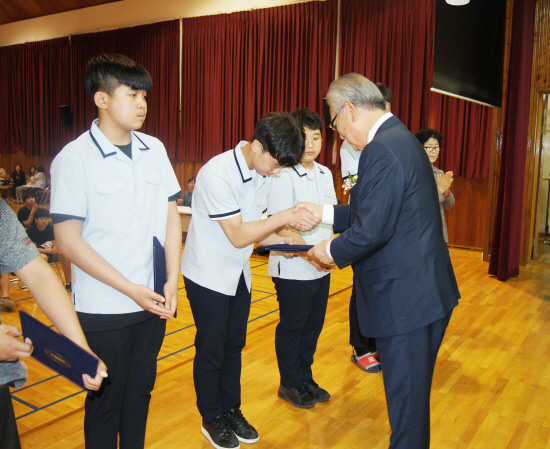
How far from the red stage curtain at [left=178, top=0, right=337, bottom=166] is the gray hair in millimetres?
7127

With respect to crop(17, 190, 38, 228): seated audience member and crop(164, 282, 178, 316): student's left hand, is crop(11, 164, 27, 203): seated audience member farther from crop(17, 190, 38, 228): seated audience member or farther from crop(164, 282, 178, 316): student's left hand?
crop(164, 282, 178, 316): student's left hand

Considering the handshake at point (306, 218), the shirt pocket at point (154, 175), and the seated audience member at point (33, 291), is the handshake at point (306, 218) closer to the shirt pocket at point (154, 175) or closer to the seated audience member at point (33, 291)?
the shirt pocket at point (154, 175)

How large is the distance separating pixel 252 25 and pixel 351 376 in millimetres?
8197

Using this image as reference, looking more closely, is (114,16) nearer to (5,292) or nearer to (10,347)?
(5,292)

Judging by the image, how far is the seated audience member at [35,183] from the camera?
12.0m

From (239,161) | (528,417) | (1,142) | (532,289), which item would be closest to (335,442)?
(528,417)

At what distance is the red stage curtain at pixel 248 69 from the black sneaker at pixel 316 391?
6.52 meters

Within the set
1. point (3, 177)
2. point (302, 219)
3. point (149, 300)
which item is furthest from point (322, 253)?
point (3, 177)

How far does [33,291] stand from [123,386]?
0.60 meters

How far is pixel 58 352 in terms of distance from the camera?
1071 mm

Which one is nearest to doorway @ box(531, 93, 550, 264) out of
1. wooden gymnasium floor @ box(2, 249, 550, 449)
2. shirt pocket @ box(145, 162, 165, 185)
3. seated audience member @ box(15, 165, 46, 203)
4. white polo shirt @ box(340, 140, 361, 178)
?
wooden gymnasium floor @ box(2, 249, 550, 449)

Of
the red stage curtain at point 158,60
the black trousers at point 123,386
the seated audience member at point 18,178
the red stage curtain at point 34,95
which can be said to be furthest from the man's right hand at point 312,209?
the seated audience member at point 18,178

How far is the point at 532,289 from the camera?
219 inches

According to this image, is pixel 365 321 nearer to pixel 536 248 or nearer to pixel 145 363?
pixel 145 363
